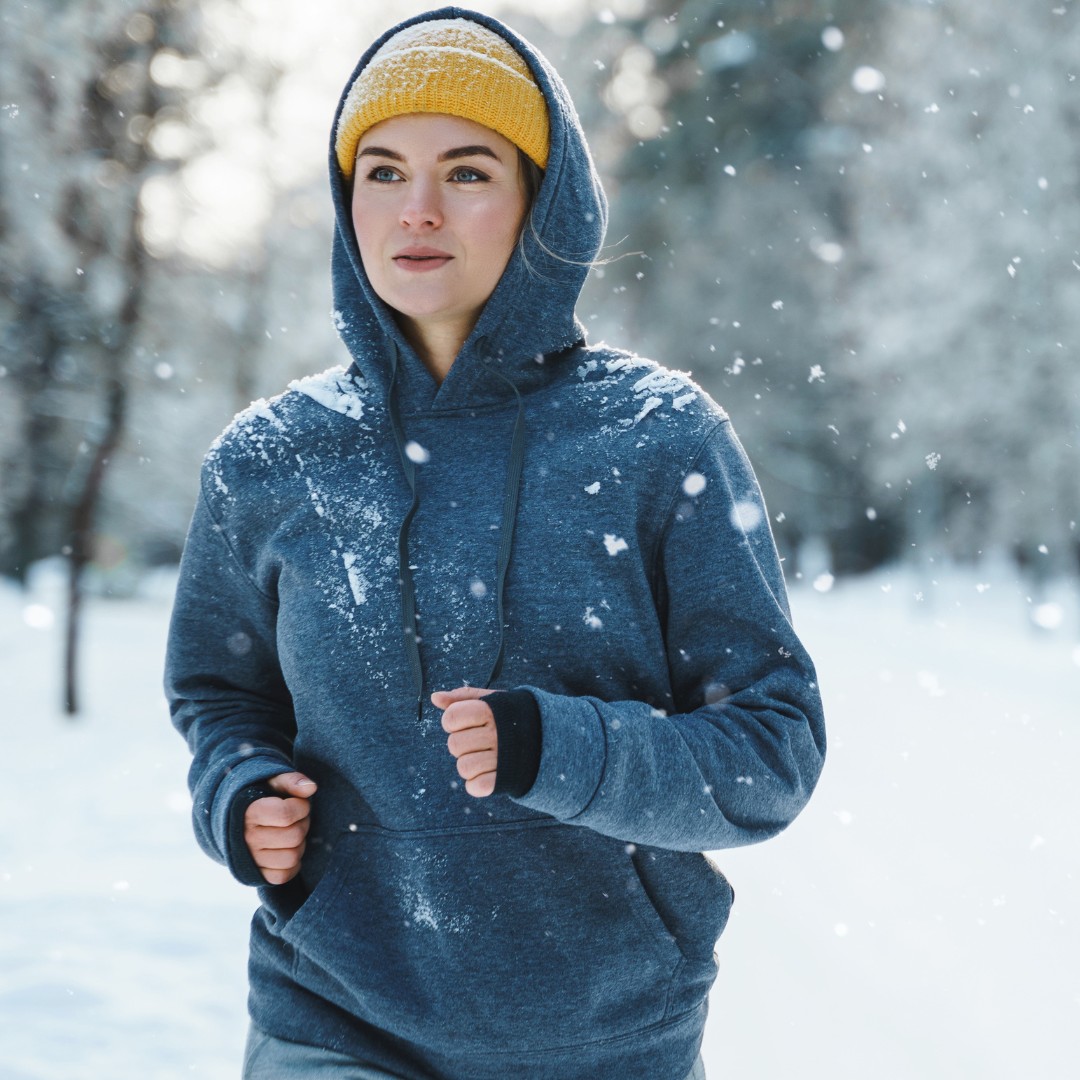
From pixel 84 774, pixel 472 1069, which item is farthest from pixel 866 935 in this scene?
pixel 84 774

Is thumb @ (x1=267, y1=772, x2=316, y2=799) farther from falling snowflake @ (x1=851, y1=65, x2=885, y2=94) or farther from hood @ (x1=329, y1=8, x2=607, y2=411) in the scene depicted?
falling snowflake @ (x1=851, y1=65, x2=885, y2=94)

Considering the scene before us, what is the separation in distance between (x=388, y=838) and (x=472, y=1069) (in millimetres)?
363

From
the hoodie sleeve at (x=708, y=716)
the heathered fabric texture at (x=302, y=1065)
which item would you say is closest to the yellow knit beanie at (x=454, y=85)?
the hoodie sleeve at (x=708, y=716)

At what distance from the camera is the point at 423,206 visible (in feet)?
5.91

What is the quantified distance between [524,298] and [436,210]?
214mm

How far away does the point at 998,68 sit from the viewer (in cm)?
1506

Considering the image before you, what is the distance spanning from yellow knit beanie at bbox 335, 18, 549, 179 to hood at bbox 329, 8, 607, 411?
0.11 ft

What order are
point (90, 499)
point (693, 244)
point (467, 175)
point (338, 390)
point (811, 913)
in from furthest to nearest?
1. point (693, 244)
2. point (90, 499)
3. point (811, 913)
4. point (338, 390)
5. point (467, 175)

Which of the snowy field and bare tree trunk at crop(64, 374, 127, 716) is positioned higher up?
bare tree trunk at crop(64, 374, 127, 716)

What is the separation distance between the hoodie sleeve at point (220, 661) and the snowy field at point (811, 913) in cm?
199

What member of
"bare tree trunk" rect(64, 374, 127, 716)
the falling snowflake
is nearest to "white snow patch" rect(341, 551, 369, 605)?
"bare tree trunk" rect(64, 374, 127, 716)

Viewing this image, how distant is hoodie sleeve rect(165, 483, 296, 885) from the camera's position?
2.02 metres

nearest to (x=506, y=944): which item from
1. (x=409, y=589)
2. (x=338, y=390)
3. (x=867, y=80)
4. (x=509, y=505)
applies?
(x=409, y=589)

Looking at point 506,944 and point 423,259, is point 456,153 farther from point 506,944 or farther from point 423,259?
point 506,944
